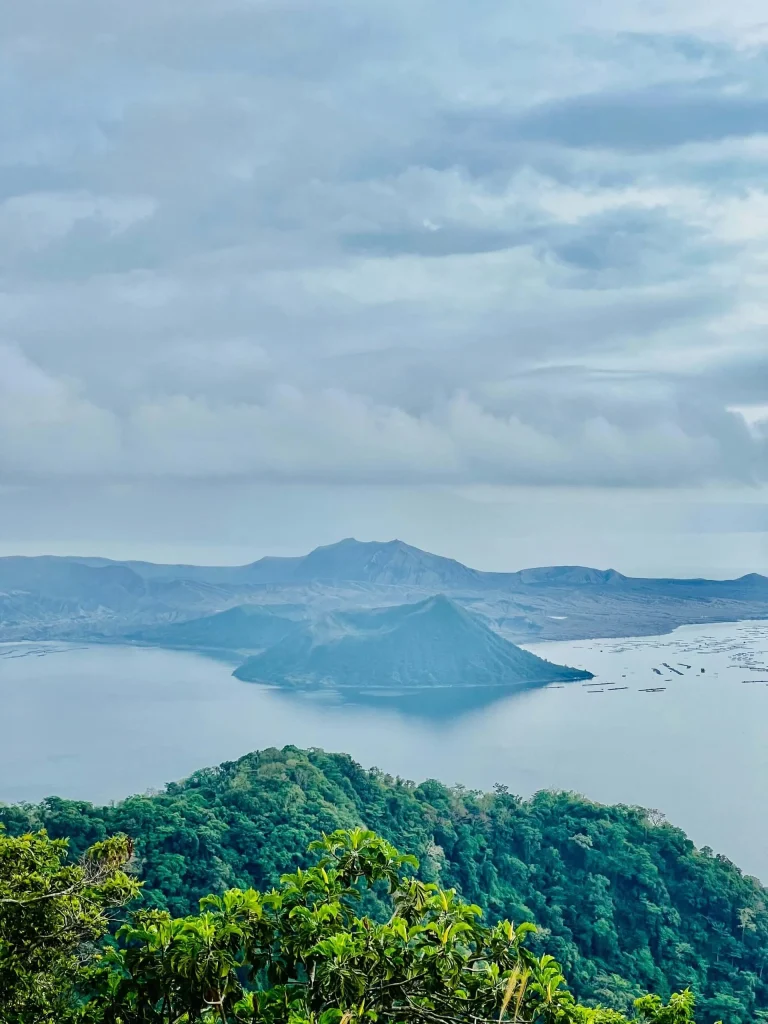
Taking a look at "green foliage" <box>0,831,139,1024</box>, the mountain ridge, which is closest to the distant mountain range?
the mountain ridge

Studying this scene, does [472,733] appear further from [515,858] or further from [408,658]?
[515,858]

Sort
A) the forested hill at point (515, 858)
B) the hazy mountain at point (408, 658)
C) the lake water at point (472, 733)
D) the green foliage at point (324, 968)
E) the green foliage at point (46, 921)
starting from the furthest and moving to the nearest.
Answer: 1. the hazy mountain at point (408, 658)
2. the lake water at point (472, 733)
3. the forested hill at point (515, 858)
4. the green foliage at point (46, 921)
5. the green foliage at point (324, 968)

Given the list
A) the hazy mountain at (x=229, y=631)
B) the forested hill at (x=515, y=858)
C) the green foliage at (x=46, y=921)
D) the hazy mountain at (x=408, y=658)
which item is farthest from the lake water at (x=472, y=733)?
the green foliage at (x=46, y=921)

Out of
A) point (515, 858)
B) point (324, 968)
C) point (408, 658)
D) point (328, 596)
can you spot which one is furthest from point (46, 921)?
point (328, 596)

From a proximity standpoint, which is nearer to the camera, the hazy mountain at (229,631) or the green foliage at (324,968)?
the green foliage at (324,968)

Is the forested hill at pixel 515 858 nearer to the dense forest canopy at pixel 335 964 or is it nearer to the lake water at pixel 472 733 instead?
the lake water at pixel 472 733

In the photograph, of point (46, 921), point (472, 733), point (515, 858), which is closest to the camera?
point (46, 921)

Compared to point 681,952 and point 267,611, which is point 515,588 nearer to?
point 267,611
